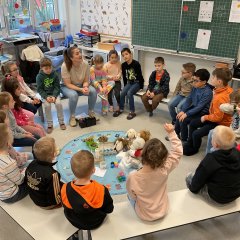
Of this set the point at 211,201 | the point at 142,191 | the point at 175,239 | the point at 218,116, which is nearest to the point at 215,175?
the point at 211,201

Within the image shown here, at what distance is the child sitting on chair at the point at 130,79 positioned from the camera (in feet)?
13.3

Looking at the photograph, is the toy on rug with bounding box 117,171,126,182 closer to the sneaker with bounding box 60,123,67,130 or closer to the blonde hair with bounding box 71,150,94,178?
the blonde hair with bounding box 71,150,94,178

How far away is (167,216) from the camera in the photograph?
187 centimetres

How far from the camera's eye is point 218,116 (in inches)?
114

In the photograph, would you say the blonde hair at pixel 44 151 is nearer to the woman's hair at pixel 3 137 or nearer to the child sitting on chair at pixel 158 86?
the woman's hair at pixel 3 137

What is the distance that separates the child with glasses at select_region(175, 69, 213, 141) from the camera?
10.2ft

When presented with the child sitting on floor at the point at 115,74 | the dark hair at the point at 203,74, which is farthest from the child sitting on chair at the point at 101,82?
the dark hair at the point at 203,74

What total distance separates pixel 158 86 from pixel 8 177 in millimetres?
2571

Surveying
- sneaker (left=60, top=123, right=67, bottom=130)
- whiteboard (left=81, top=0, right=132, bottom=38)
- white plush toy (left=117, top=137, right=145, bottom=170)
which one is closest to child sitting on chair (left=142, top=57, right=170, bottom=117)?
sneaker (left=60, top=123, right=67, bottom=130)

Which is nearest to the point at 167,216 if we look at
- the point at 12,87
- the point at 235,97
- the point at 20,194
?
the point at 20,194

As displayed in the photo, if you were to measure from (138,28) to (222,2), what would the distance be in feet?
4.55

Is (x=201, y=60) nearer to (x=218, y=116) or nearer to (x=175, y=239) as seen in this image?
(x=218, y=116)

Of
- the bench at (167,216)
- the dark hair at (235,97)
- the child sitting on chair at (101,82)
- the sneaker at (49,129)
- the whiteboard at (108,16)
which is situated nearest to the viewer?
the bench at (167,216)

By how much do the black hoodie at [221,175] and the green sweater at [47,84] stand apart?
242 centimetres
